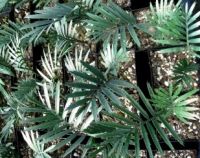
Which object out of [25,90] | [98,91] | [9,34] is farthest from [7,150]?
[98,91]

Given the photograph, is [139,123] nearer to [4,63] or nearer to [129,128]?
[129,128]

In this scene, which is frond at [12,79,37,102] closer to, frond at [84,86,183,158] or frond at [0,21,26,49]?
frond at [0,21,26,49]

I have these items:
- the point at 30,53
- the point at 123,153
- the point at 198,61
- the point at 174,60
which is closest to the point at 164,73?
the point at 174,60

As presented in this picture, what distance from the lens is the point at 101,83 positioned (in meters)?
1.10

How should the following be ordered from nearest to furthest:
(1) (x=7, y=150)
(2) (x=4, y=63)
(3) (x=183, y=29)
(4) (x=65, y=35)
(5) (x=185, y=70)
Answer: (3) (x=183, y=29) → (5) (x=185, y=70) → (4) (x=65, y=35) → (2) (x=4, y=63) → (1) (x=7, y=150)

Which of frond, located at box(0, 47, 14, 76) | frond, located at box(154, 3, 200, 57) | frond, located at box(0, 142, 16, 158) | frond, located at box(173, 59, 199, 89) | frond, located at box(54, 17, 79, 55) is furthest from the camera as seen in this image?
frond, located at box(0, 142, 16, 158)

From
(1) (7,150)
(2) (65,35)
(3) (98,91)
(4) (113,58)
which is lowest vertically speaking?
(1) (7,150)

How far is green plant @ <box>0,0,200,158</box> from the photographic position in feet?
3.33

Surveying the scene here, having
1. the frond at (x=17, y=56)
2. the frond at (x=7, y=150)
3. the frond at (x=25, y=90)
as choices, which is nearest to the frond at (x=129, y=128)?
the frond at (x=25, y=90)

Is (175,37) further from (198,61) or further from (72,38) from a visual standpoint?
(72,38)

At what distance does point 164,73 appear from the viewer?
54.1 inches

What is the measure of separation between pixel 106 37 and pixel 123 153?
382 millimetres

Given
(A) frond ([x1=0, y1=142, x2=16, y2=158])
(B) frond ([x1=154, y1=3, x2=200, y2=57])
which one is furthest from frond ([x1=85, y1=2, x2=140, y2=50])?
(A) frond ([x1=0, y1=142, x2=16, y2=158])

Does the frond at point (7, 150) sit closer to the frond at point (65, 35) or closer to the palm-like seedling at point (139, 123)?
the frond at point (65, 35)
